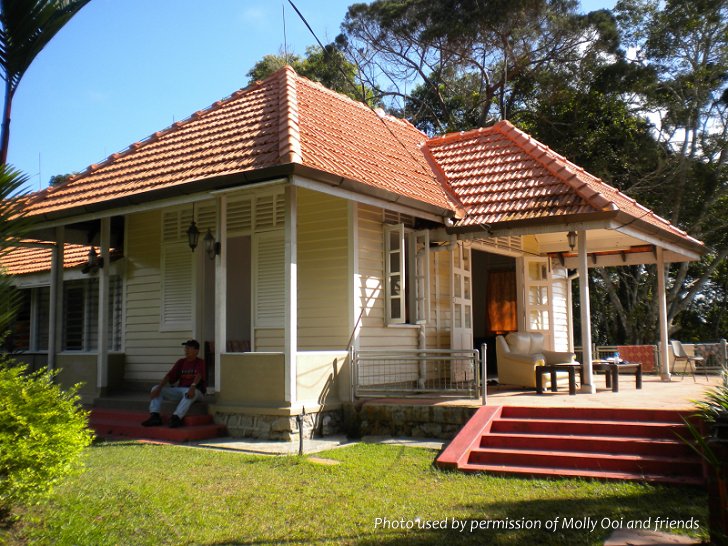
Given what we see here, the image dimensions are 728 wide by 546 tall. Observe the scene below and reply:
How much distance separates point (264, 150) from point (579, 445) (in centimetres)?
573

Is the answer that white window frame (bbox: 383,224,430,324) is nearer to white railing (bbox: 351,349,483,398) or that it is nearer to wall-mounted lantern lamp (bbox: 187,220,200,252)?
white railing (bbox: 351,349,483,398)

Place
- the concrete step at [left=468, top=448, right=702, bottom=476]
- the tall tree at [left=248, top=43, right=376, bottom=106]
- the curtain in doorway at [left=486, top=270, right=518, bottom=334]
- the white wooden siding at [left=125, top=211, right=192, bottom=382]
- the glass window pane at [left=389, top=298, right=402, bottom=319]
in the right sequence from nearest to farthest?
the concrete step at [left=468, top=448, right=702, bottom=476]
the glass window pane at [left=389, top=298, right=402, bottom=319]
the white wooden siding at [left=125, top=211, right=192, bottom=382]
the curtain in doorway at [left=486, top=270, right=518, bottom=334]
the tall tree at [left=248, top=43, right=376, bottom=106]

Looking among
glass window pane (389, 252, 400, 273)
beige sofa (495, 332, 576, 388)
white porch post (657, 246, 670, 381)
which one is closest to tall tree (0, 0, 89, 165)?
glass window pane (389, 252, 400, 273)

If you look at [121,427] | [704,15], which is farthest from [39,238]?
[704,15]

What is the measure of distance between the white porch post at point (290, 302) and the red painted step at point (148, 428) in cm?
134

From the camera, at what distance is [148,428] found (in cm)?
992

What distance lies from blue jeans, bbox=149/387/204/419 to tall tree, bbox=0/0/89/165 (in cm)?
549

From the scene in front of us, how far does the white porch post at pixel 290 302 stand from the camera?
30.5ft

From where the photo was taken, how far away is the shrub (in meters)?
5.19

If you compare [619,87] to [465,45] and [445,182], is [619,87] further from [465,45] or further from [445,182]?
[445,182]

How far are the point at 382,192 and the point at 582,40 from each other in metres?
19.2

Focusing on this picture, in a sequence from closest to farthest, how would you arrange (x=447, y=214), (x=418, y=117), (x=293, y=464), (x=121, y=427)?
(x=293, y=464)
(x=121, y=427)
(x=447, y=214)
(x=418, y=117)

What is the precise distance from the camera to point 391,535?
5266 mm

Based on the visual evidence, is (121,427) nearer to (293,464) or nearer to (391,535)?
(293,464)
